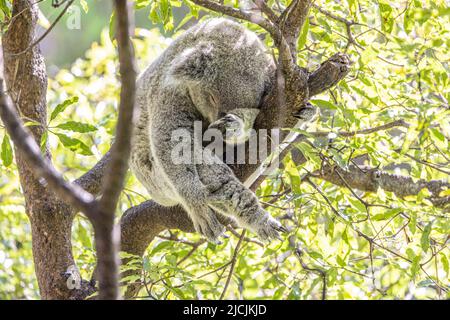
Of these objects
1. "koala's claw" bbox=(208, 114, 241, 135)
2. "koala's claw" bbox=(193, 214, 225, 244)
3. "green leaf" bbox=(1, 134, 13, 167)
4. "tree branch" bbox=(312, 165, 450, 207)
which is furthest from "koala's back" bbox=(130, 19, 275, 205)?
"tree branch" bbox=(312, 165, 450, 207)

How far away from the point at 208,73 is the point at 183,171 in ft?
1.95

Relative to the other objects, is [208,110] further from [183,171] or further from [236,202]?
[236,202]

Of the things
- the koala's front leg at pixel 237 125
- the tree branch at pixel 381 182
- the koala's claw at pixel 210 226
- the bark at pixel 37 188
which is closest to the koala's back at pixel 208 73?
the koala's front leg at pixel 237 125

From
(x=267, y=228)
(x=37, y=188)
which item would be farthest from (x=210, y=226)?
(x=37, y=188)

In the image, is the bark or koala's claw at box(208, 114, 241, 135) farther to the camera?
the bark

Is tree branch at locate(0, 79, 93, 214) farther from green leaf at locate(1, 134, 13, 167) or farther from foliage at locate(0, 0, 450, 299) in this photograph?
green leaf at locate(1, 134, 13, 167)

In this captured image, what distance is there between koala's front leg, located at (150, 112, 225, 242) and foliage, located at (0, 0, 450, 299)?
0.98ft

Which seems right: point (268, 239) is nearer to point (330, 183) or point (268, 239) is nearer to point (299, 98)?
point (299, 98)

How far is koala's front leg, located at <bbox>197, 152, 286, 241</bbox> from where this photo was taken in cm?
323

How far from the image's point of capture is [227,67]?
370 cm

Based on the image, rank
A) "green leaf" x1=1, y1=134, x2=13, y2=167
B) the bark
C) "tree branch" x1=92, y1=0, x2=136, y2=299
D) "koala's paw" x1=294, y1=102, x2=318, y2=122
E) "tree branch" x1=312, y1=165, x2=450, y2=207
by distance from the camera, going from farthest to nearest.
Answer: "tree branch" x1=312, y1=165, x2=450, y2=207 < the bark < "koala's paw" x1=294, y1=102, x2=318, y2=122 < "green leaf" x1=1, y1=134, x2=13, y2=167 < "tree branch" x1=92, y1=0, x2=136, y2=299

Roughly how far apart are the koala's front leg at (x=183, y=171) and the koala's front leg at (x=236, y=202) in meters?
0.06

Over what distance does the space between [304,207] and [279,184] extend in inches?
28.2
